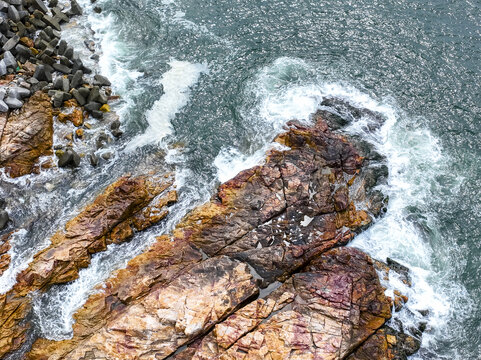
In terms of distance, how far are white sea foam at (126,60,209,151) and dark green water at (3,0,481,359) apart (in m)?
0.13

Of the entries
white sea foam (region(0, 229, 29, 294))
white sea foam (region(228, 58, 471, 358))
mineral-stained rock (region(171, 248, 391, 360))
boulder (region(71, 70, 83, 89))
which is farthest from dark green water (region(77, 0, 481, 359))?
white sea foam (region(0, 229, 29, 294))

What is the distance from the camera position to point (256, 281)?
24797 mm

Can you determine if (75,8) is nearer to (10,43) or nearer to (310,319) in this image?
(10,43)

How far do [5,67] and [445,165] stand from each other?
123 ft

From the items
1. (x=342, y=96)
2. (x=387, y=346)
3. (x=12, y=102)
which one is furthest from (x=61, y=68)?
(x=387, y=346)

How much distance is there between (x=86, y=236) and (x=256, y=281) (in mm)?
11671

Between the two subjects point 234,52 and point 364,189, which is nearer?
point 364,189

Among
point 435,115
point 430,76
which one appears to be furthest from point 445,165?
point 430,76

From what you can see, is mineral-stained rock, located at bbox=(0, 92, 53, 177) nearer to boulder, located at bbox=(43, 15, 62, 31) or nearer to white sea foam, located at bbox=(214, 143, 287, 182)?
boulder, located at bbox=(43, 15, 62, 31)

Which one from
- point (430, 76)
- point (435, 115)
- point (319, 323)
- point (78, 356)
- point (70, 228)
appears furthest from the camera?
point (430, 76)

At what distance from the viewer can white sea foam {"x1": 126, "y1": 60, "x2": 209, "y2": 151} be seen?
3378cm

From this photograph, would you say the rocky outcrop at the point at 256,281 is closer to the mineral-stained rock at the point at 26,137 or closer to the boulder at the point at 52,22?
the mineral-stained rock at the point at 26,137

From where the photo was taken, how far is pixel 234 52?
41094 mm

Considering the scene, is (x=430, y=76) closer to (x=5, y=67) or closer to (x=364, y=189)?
(x=364, y=189)
